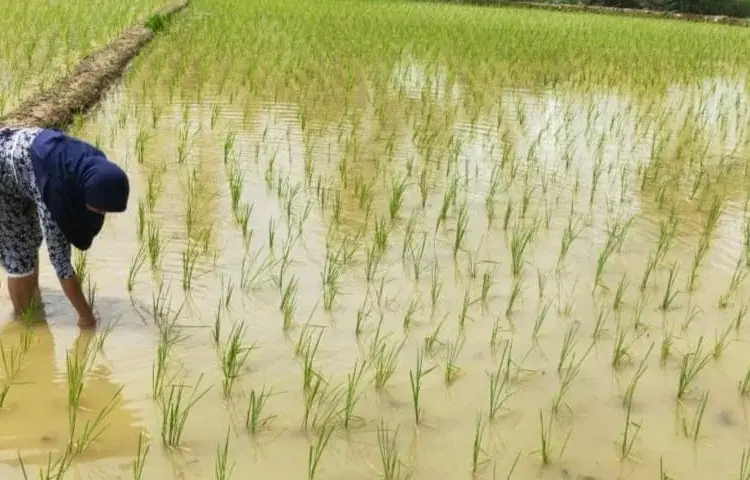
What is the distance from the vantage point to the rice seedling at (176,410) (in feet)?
6.56

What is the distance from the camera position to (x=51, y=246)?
2.43 meters

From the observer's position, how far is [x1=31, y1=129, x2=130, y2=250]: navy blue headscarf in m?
2.22

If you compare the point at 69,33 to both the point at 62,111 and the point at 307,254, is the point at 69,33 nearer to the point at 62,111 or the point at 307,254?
the point at 62,111

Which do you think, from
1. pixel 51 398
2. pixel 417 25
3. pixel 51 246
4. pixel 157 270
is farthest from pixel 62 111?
pixel 417 25

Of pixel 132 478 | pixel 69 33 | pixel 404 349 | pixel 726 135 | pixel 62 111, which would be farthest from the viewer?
pixel 69 33

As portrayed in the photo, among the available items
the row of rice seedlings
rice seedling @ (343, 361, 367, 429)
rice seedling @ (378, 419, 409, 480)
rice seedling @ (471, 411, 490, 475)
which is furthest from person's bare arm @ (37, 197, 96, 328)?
→ rice seedling @ (471, 411, 490, 475)

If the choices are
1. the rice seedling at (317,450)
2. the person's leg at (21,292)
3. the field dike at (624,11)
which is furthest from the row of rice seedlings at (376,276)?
the field dike at (624,11)

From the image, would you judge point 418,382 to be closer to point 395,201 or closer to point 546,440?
point 546,440

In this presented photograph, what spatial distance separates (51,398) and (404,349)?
1096mm

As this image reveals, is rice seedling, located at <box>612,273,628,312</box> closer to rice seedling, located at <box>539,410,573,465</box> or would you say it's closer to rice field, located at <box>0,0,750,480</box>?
rice field, located at <box>0,0,750,480</box>

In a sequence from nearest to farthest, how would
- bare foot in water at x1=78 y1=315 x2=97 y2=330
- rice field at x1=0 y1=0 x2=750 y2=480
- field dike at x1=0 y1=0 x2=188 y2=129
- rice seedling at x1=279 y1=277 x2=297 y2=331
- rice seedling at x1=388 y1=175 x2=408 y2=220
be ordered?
rice field at x1=0 y1=0 x2=750 y2=480, bare foot in water at x1=78 y1=315 x2=97 y2=330, rice seedling at x1=279 y1=277 x2=297 y2=331, rice seedling at x1=388 y1=175 x2=408 y2=220, field dike at x1=0 y1=0 x2=188 y2=129

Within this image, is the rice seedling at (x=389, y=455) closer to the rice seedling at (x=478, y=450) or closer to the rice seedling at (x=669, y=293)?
the rice seedling at (x=478, y=450)

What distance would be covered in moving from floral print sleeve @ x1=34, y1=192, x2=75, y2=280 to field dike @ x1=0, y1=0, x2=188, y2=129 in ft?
6.58

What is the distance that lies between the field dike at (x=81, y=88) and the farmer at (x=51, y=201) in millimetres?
1817
